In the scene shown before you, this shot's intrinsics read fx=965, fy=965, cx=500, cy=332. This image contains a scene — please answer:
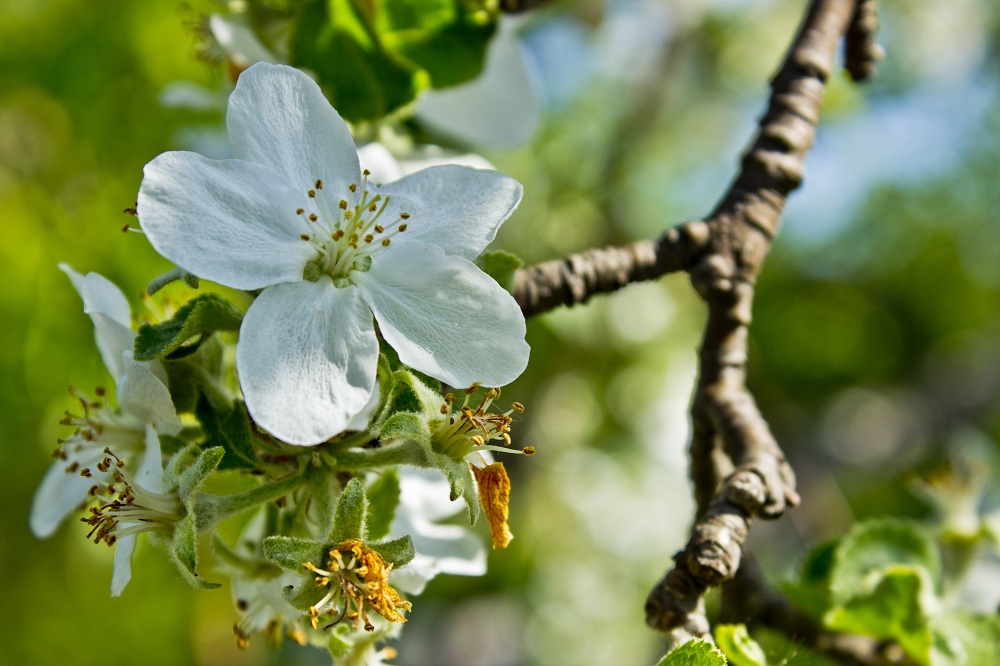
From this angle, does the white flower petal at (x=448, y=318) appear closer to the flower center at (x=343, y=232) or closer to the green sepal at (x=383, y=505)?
the flower center at (x=343, y=232)

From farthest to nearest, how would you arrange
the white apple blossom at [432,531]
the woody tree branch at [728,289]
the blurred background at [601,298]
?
the blurred background at [601,298]
the white apple blossom at [432,531]
the woody tree branch at [728,289]

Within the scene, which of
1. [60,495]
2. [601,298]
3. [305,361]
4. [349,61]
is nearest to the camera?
[305,361]

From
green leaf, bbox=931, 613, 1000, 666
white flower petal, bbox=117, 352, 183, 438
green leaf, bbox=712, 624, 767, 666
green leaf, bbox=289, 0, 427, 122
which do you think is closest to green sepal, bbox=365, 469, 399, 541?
white flower petal, bbox=117, 352, 183, 438

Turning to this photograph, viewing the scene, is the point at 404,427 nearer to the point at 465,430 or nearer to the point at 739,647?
the point at 465,430

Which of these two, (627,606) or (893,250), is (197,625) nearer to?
(627,606)

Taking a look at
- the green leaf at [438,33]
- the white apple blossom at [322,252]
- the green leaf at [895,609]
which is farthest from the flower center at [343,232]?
the green leaf at [895,609]

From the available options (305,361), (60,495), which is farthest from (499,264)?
(60,495)
